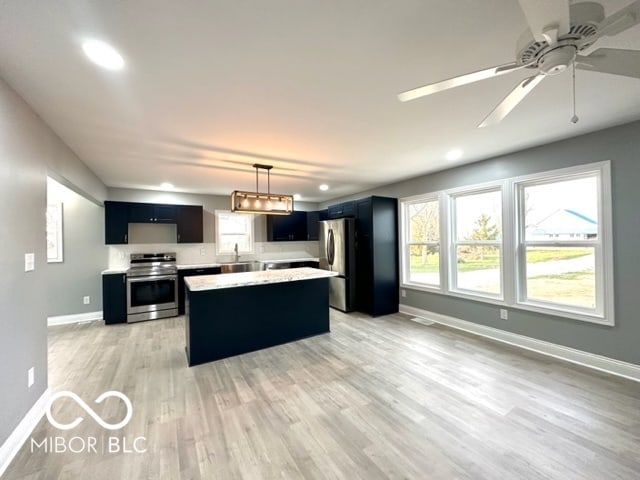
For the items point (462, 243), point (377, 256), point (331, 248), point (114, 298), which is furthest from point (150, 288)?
point (462, 243)

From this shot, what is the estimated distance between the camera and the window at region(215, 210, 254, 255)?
610 centimetres

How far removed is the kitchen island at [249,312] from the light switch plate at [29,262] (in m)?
1.19

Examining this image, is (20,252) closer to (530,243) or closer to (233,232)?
(233,232)

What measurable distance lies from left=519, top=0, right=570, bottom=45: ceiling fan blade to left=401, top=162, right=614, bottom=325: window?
2620 mm

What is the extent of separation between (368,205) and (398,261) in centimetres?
122

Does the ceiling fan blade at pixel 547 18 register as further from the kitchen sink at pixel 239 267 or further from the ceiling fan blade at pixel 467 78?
the kitchen sink at pixel 239 267

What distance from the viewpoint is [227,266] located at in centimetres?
578

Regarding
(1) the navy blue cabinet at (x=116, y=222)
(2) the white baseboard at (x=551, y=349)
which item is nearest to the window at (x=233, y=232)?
(1) the navy blue cabinet at (x=116, y=222)

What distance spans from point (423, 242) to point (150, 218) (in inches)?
198

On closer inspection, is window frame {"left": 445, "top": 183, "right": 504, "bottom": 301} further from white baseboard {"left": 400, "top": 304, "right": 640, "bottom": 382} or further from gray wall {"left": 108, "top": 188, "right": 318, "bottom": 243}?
gray wall {"left": 108, "top": 188, "right": 318, "bottom": 243}

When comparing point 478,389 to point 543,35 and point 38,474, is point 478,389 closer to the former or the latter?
point 543,35

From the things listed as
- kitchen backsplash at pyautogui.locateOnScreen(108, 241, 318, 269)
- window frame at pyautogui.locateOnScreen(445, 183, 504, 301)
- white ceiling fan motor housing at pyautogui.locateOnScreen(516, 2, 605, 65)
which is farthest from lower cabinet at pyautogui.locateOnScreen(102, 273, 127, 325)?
white ceiling fan motor housing at pyautogui.locateOnScreen(516, 2, 605, 65)

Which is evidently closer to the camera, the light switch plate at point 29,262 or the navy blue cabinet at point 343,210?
the light switch plate at point 29,262

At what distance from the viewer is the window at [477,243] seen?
12.3 ft
